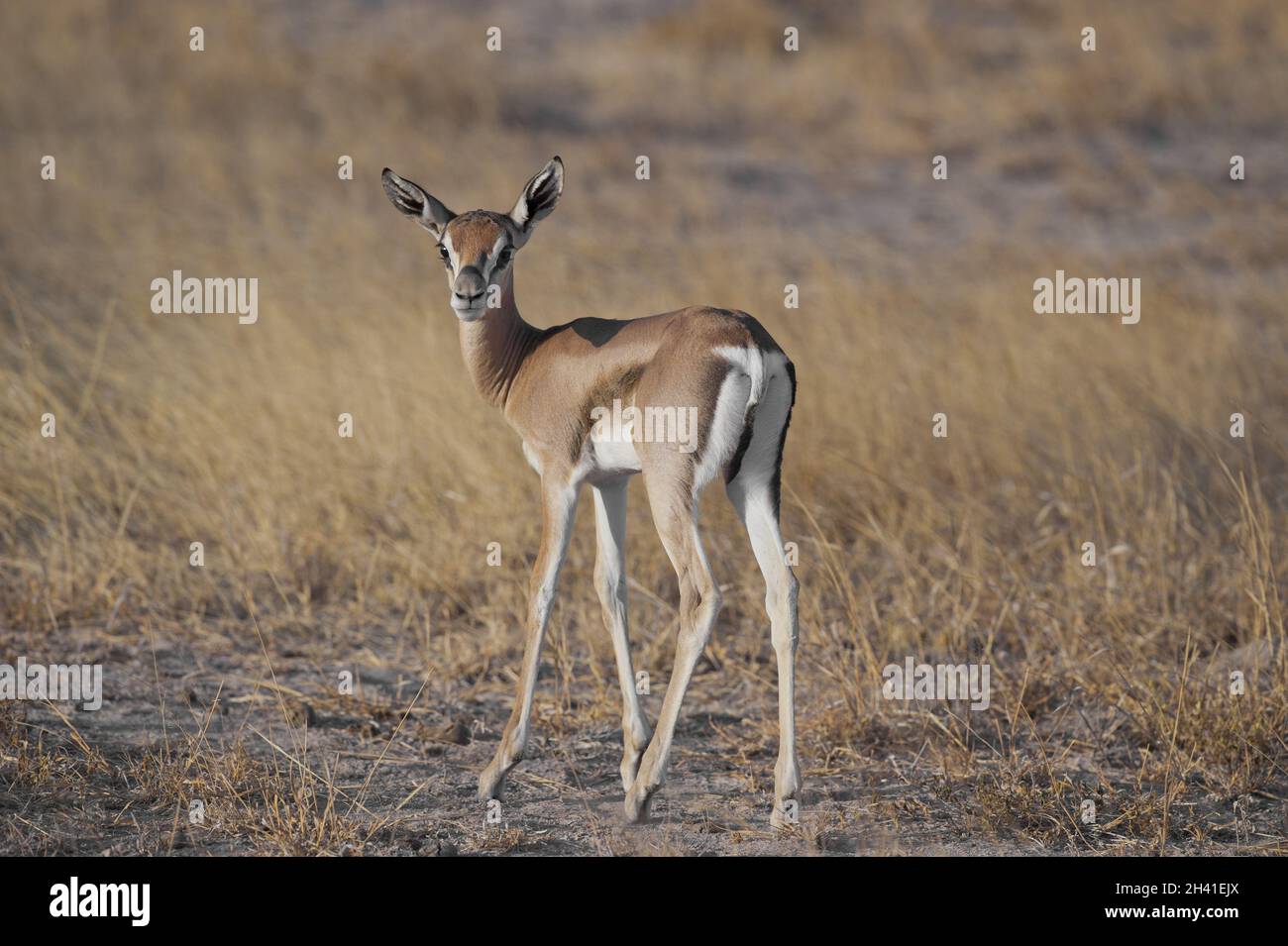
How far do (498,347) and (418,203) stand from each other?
529 mm

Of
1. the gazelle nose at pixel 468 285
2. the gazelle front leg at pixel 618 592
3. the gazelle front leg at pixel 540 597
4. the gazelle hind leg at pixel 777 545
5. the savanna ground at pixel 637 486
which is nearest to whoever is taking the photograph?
the gazelle nose at pixel 468 285

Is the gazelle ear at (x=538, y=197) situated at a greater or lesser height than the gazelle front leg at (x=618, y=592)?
greater

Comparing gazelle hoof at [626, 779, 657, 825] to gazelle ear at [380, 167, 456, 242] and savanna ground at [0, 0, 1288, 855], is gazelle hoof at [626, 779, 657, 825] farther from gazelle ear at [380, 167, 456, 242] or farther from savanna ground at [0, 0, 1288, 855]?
gazelle ear at [380, 167, 456, 242]

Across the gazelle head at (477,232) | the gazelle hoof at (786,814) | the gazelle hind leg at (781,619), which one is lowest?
the gazelle hoof at (786,814)

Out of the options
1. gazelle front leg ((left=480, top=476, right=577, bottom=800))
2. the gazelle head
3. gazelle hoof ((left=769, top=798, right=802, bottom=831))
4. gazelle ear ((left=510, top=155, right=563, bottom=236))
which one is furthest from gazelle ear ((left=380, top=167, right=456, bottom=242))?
gazelle hoof ((left=769, top=798, right=802, bottom=831))

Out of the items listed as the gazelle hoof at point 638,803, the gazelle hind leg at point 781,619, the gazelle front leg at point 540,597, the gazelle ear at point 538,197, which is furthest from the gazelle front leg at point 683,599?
the gazelle ear at point 538,197

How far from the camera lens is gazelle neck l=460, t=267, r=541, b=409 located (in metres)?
5.21

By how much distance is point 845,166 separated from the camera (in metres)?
15.7

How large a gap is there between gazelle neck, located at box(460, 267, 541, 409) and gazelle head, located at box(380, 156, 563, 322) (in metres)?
0.11

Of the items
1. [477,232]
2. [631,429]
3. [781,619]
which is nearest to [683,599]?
[781,619]

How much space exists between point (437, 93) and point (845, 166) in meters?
4.43

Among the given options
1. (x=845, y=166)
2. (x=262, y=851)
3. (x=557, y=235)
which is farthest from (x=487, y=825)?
(x=845, y=166)

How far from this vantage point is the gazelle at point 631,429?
187 inches

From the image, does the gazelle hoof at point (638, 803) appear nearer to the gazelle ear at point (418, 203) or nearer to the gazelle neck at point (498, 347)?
the gazelle neck at point (498, 347)
